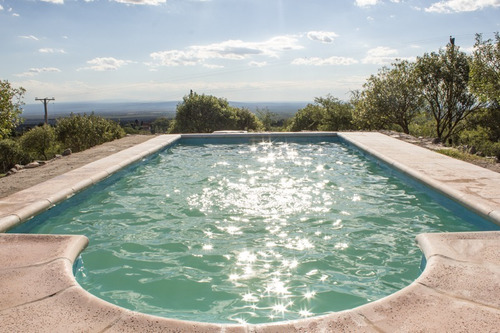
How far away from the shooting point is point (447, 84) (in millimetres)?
16422

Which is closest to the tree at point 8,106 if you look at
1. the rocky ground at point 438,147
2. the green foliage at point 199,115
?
the rocky ground at point 438,147

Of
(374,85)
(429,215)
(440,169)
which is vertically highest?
(374,85)

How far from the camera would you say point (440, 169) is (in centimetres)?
666

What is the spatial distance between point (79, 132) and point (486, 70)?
47.9 feet

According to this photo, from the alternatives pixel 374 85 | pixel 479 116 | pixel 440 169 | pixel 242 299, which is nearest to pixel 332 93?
pixel 374 85

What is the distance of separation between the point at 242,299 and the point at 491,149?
16450mm

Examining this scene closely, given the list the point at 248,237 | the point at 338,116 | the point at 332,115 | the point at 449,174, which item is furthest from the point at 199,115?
the point at 248,237

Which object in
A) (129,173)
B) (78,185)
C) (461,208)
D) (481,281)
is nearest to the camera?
(481,281)

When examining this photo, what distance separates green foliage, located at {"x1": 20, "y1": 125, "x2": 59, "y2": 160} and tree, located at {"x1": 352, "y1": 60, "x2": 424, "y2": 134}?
1485cm

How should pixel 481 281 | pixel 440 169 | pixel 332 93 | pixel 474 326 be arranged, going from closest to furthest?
pixel 474 326 → pixel 481 281 → pixel 440 169 → pixel 332 93

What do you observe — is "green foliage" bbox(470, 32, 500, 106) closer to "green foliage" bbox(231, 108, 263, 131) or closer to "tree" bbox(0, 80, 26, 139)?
"tree" bbox(0, 80, 26, 139)

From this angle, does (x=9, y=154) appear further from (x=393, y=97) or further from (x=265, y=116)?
(x=265, y=116)

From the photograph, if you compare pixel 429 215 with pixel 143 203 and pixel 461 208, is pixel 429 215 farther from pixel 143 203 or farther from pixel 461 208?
pixel 143 203

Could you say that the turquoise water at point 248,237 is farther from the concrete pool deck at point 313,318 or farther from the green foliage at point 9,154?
the green foliage at point 9,154
